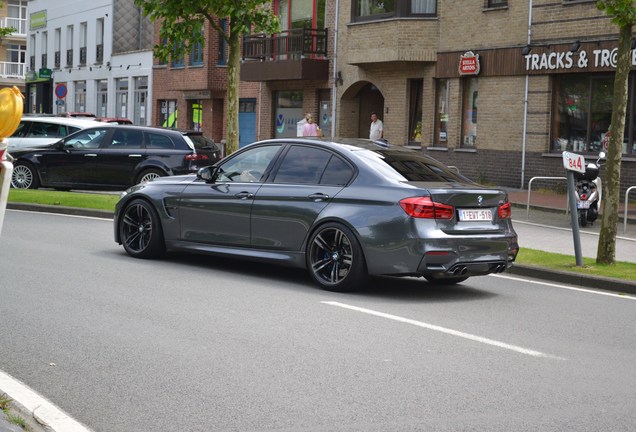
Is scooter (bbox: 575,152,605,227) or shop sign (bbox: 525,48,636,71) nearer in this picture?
scooter (bbox: 575,152,605,227)

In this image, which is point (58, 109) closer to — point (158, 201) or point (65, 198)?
point (65, 198)

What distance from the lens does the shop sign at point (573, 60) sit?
992 inches

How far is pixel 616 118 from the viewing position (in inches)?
503

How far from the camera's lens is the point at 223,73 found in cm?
4509

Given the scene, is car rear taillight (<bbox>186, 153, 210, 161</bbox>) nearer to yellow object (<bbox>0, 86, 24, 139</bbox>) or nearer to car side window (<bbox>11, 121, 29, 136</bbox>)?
car side window (<bbox>11, 121, 29, 136</bbox>)

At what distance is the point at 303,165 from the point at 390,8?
2162 centimetres

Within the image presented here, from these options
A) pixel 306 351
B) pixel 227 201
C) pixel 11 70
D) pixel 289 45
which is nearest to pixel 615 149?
pixel 227 201

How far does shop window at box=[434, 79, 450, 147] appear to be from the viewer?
31.1m

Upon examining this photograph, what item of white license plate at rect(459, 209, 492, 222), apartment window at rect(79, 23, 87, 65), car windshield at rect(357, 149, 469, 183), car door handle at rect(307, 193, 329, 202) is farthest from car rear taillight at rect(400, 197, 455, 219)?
apartment window at rect(79, 23, 87, 65)

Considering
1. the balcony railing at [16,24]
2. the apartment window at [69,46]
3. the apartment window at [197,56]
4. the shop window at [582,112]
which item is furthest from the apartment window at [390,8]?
the balcony railing at [16,24]

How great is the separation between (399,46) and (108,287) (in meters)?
22.1

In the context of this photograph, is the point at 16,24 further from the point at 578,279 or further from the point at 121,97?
the point at 578,279

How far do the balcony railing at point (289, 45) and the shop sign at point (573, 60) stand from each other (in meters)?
10.2

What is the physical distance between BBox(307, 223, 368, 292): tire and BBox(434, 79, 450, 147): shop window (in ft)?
68.1
